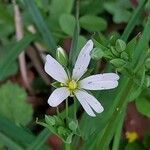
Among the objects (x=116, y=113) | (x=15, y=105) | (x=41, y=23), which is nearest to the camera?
A: (x=116, y=113)

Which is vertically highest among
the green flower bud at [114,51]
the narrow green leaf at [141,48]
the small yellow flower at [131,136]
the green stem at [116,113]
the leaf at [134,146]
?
the green flower bud at [114,51]

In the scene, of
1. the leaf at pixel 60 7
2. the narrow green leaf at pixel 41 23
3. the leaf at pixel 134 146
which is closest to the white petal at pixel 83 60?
the narrow green leaf at pixel 41 23

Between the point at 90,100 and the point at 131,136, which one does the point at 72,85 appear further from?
the point at 131,136

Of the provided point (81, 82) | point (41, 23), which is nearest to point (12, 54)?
point (41, 23)

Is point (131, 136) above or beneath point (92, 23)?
beneath

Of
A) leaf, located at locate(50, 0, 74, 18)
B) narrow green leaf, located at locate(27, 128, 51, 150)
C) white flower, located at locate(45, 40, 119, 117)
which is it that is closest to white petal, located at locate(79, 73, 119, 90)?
white flower, located at locate(45, 40, 119, 117)

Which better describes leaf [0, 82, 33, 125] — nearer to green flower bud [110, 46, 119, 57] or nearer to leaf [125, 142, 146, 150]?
leaf [125, 142, 146, 150]

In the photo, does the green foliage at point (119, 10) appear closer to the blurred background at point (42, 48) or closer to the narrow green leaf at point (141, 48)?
the blurred background at point (42, 48)
